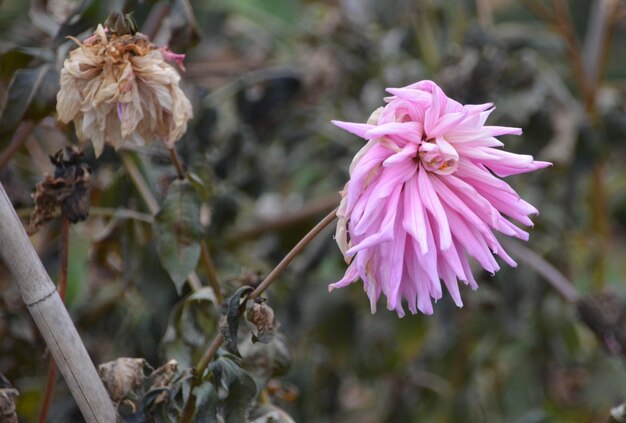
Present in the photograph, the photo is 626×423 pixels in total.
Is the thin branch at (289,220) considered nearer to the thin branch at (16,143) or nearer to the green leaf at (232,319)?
the thin branch at (16,143)

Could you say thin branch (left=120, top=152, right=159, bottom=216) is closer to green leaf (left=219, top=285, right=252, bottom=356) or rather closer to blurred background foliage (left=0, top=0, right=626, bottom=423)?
blurred background foliage (left=0, top=0, right=626, bottom=423)

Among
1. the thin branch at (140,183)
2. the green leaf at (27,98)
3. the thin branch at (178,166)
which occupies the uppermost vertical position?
the green leaf at (27,98)

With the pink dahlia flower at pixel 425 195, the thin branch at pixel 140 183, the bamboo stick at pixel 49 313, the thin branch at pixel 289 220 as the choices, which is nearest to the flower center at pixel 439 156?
the pink dahlia flower at pixel 425 195

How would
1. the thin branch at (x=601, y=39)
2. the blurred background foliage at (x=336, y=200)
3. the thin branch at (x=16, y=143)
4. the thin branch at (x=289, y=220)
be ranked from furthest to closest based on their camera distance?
the thin branch at (x=601, y=39), the thin branch at (x=289, y=220), the blurred background foliage at (x=336, y=200), the thin branch at (x=16, y=143)

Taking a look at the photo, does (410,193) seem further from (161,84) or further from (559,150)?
A: (559,150)

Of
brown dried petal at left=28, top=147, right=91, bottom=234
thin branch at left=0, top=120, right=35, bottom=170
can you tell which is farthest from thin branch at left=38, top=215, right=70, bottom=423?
thin branch at left=0, top=120, right=35, bottom=170

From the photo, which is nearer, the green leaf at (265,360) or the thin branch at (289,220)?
the green leaf at (265,360)
